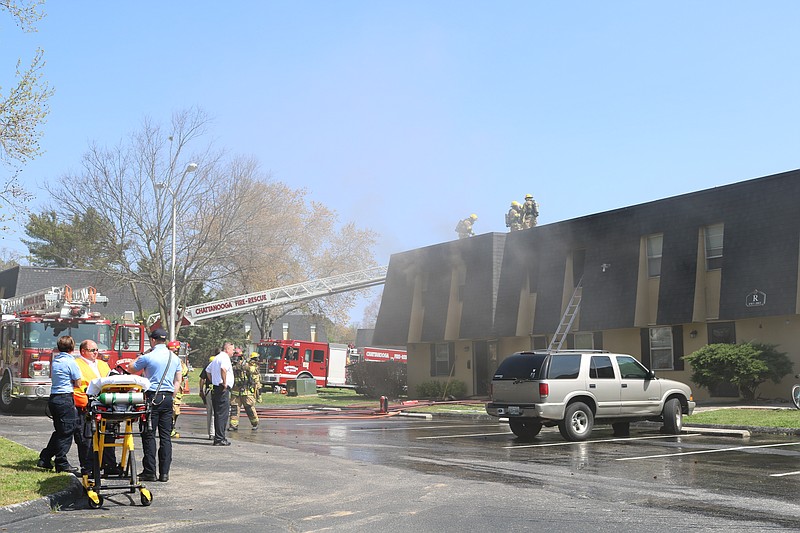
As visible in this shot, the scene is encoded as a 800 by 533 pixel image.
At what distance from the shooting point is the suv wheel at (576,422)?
1700 cm

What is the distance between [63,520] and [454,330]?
28.7m

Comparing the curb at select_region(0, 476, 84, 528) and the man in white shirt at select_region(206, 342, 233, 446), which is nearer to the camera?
the curb at select_region(0, 476, 84, 528)

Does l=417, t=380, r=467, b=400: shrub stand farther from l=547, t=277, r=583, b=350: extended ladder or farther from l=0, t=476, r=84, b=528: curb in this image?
l=0, t=476, r=84, b=528: curb

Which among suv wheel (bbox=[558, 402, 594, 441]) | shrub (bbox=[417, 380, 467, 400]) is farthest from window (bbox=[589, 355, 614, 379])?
shrub (bbox=[417, 380, 467, 400])

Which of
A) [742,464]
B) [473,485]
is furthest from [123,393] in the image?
[742,464]

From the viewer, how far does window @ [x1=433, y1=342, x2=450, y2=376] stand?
3791 cm

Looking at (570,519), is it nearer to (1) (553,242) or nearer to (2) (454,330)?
(1) (553,242)

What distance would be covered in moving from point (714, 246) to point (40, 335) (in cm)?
1982

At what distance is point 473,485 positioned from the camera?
36.0 ft

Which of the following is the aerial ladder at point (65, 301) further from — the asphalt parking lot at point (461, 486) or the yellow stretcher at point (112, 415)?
the yellow stretcher at point (112, 415)

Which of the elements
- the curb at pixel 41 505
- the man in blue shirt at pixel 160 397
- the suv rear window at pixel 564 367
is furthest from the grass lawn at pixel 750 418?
the curb at pixel 41 505

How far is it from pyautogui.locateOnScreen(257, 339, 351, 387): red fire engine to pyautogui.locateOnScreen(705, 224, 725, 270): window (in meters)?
22.6

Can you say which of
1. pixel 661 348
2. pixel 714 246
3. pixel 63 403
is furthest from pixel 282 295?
pixel 63 403

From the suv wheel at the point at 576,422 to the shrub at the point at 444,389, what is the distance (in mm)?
17863
